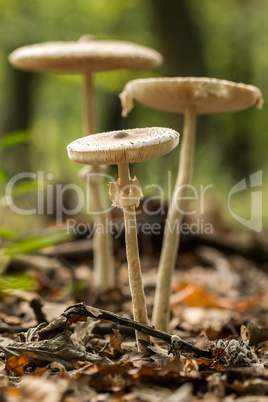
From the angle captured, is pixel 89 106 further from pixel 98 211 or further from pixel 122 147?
pixel 122 147

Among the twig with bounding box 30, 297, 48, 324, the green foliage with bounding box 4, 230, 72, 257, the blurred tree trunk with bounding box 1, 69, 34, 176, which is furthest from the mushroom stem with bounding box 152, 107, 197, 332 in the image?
the blurred tree trunk with bounding box 1, 69, 34, 176

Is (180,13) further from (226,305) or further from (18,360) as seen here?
(18,360)

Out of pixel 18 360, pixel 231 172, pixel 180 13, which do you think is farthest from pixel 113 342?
pixel 231 172

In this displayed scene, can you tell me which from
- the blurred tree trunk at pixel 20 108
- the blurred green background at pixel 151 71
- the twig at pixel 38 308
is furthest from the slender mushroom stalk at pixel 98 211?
the blurred tree trunk at pixel 20 108

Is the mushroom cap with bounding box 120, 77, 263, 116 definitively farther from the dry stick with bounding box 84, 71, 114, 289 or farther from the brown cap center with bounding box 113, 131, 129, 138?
the dry stick with bounding box 84, 71, 114, 289

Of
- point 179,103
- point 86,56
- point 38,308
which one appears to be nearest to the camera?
point 38,308

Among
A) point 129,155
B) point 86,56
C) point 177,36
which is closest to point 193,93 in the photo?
point 129,155

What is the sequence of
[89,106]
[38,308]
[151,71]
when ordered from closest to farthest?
[38,308] < [89,106] < [151,71]
